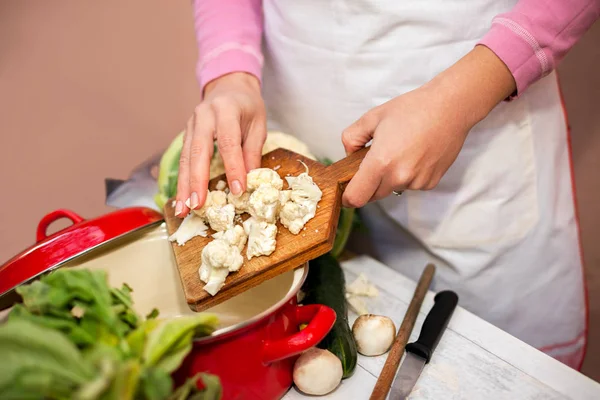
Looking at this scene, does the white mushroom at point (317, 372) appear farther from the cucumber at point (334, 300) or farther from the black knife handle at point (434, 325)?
the black knife handle at point (434, 325)

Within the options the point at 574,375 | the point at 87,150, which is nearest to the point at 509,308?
the point at 574,375

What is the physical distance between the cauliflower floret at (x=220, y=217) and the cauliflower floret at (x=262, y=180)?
2.0 inches

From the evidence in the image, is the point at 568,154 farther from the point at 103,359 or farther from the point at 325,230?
the point at 103,359

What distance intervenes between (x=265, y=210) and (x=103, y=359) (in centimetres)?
35

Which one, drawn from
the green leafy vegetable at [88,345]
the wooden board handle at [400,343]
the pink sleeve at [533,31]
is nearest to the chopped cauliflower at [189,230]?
the green leafy vegetable at [88,345]

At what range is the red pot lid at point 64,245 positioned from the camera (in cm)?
73

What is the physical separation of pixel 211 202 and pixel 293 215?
14cm

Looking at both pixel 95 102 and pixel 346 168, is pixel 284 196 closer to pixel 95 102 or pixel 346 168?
pixel 346 168

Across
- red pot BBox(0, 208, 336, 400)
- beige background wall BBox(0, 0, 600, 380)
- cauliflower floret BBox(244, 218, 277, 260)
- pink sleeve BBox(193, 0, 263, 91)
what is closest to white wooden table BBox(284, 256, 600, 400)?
red pot BBox(0, 208, 336, 400)

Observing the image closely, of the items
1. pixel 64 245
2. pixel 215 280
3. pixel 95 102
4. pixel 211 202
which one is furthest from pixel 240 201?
pixel 95 102

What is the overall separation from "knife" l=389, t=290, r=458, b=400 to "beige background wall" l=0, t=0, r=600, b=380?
1.04 m

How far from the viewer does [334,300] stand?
33.6 inches

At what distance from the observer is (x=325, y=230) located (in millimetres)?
751

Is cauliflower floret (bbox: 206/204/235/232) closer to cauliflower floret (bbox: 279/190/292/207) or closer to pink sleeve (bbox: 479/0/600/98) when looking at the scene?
cauliflower floret (bbox: 279/190/292/207)
